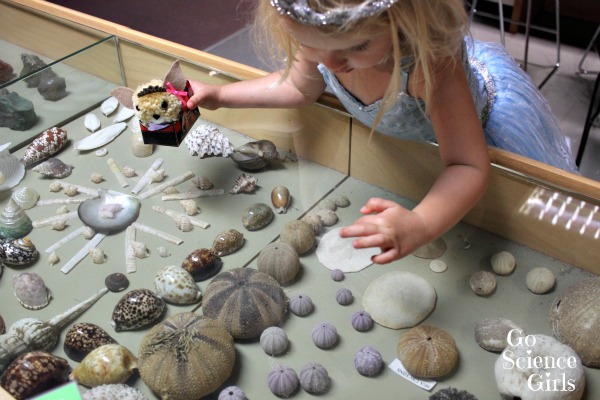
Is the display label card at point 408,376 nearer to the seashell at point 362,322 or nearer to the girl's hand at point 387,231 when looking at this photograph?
the seashell at point 362,322

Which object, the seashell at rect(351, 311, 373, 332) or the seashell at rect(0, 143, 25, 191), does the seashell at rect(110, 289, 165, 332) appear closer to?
the seashell at rect(351, 311, 373, 332)

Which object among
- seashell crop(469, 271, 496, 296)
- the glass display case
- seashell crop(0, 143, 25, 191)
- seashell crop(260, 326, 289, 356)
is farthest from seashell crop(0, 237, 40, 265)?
seashell crop(469, 271, 496, 296)

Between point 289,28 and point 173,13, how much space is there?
1.69m

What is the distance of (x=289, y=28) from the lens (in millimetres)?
868

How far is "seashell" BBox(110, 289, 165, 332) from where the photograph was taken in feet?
3.54

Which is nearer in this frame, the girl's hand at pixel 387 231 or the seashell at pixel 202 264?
the girl's hand at pixel 387 231

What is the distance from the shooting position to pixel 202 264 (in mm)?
1163

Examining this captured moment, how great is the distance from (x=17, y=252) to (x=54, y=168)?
28 centimetres

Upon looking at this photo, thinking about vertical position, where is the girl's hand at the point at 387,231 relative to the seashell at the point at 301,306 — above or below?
above

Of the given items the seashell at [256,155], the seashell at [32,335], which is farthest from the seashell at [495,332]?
the seashell at [32,335]

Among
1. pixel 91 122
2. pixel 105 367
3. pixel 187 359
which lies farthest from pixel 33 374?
pixel 91 122

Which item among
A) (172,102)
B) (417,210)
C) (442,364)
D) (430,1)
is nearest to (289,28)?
(430,1)

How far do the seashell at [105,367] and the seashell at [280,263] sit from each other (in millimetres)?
278

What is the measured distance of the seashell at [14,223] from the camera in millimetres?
1282
